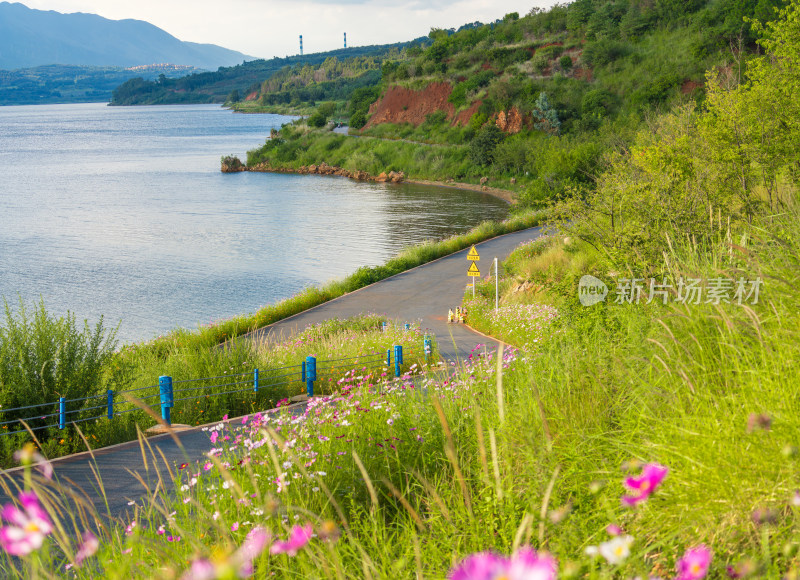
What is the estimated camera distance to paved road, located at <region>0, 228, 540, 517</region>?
814 centimetres

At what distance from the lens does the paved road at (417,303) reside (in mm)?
21688

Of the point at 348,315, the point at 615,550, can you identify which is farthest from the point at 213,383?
the point at 615,550

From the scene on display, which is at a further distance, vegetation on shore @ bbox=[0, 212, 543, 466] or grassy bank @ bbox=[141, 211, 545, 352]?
grassy bank @ bbox=[141, 211, 545, 352]

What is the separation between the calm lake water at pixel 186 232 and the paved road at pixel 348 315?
5633mm

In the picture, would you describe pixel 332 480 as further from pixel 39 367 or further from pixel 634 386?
pixel 39 367

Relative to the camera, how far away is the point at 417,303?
1031 inches

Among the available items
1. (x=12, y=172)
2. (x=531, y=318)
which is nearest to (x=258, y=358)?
(x=531, y=318)

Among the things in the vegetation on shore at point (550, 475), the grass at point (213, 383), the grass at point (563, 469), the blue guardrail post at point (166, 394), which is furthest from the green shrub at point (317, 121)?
the grass at point (563, 469)

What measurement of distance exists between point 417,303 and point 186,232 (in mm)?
27144

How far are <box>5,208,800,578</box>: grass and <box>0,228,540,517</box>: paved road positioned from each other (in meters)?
2.14

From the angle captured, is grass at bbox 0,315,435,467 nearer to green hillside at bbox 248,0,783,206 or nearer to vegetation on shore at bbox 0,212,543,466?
vegetation on shore at bbox 0,212,543,466

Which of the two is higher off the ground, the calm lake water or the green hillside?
the green hillside

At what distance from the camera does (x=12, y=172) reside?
277 feet

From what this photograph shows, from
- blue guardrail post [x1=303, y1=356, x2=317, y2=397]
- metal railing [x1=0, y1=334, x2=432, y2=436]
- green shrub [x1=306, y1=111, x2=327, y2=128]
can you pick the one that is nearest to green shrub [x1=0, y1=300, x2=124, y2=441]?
metal railing [x1=0, y1=334, x2=432, y2=436]
